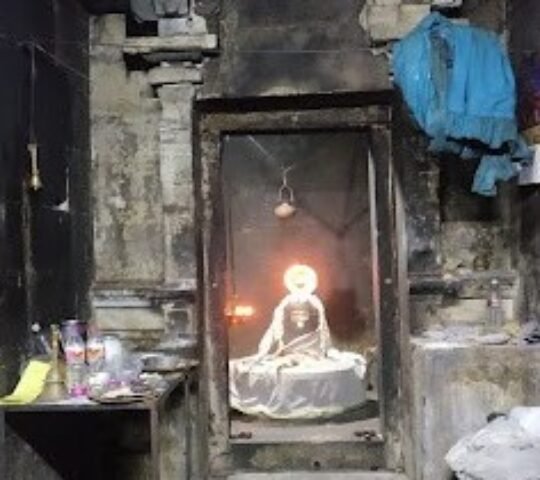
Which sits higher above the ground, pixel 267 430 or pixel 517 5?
pixel 517 5

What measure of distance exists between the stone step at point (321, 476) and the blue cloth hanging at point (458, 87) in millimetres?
A: 2403

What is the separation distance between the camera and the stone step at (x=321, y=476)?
5453 mm

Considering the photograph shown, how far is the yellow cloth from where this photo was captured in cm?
384

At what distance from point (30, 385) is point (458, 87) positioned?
2.95 metres

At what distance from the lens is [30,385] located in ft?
13.0

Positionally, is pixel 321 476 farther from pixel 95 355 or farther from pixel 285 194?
pixel 285 194

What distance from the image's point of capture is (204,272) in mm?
5637

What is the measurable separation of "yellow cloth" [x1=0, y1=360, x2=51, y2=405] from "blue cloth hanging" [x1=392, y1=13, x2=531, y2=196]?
257 centimetres

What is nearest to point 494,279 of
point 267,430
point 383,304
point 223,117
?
point 383,304

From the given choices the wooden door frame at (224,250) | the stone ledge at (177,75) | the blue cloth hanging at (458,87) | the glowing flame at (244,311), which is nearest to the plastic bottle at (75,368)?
the wooden door frame at (224,250)

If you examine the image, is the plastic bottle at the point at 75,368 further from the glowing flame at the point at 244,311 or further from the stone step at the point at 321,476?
the glowing flame at the point at 244,311

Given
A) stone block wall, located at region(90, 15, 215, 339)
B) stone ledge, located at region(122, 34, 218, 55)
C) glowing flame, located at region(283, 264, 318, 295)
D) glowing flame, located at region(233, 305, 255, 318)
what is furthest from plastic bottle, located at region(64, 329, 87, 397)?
glowing flame, located at region(233, 305, 255, 318)

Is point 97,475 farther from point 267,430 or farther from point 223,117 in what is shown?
point 223,117

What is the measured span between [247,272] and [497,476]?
6.55 metres
